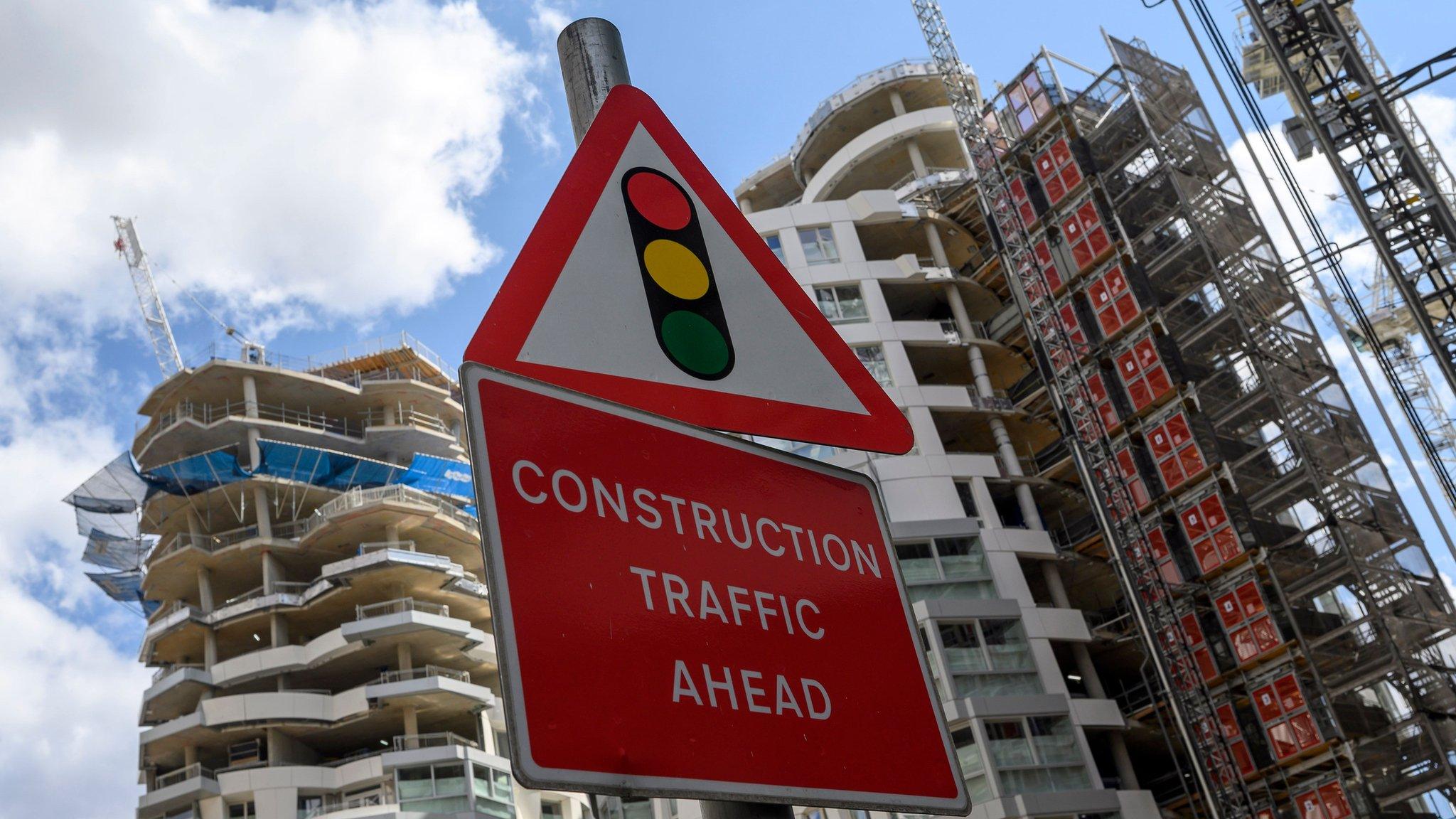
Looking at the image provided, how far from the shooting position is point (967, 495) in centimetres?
4244

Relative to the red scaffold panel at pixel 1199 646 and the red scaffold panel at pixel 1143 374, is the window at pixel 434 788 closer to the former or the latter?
the red scaffold panel at pixel 1199 646

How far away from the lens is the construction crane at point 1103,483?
3775 centimetres

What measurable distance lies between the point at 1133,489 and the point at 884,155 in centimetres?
1932

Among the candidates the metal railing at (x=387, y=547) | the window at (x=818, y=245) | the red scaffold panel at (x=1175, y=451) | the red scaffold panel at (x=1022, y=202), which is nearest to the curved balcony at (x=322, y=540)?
the metal railing at (x=387, y=547)

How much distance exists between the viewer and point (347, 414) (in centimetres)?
6016

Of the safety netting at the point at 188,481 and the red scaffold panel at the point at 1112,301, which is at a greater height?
the safety netting at the point at 188,481

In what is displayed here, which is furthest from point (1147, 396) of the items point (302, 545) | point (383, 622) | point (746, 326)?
point (746, 326)

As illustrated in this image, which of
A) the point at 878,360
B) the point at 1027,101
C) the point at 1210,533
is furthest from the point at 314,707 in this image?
the point at 1027,101

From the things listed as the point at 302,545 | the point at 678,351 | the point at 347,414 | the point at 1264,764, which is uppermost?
the point at 347,414

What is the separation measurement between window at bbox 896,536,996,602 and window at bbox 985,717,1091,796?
13.1 ft

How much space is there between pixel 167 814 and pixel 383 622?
387 inches

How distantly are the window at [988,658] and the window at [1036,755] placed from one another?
992 mm

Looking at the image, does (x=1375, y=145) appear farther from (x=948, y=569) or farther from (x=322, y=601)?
(x=322, y=601)

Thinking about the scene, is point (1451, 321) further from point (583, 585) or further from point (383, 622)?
point (383, 622)
